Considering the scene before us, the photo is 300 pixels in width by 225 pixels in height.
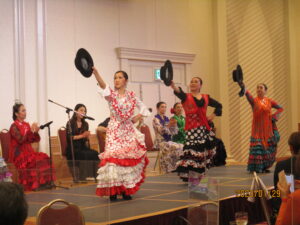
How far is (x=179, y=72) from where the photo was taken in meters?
10.8

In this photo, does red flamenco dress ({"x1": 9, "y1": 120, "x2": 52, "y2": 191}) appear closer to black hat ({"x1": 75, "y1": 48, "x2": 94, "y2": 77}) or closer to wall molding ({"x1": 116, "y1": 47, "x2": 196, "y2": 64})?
black hat ({"x1": 75, "y1": 48, "x2": 94, "y2": 77})

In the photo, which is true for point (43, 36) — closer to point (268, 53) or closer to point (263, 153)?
point (263, 153)

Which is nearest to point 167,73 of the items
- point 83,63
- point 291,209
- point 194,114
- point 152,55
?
point 194,114

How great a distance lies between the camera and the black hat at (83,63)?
5246mm

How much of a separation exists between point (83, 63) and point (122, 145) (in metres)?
0.92

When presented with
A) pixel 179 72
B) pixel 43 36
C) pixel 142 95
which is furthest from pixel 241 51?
pixel 43 36

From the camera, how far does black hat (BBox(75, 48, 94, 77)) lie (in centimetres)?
525

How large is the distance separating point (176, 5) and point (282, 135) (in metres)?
4.33

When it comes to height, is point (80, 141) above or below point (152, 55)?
below

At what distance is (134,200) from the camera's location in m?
5.31

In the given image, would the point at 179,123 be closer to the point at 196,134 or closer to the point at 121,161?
the point at 196,134
